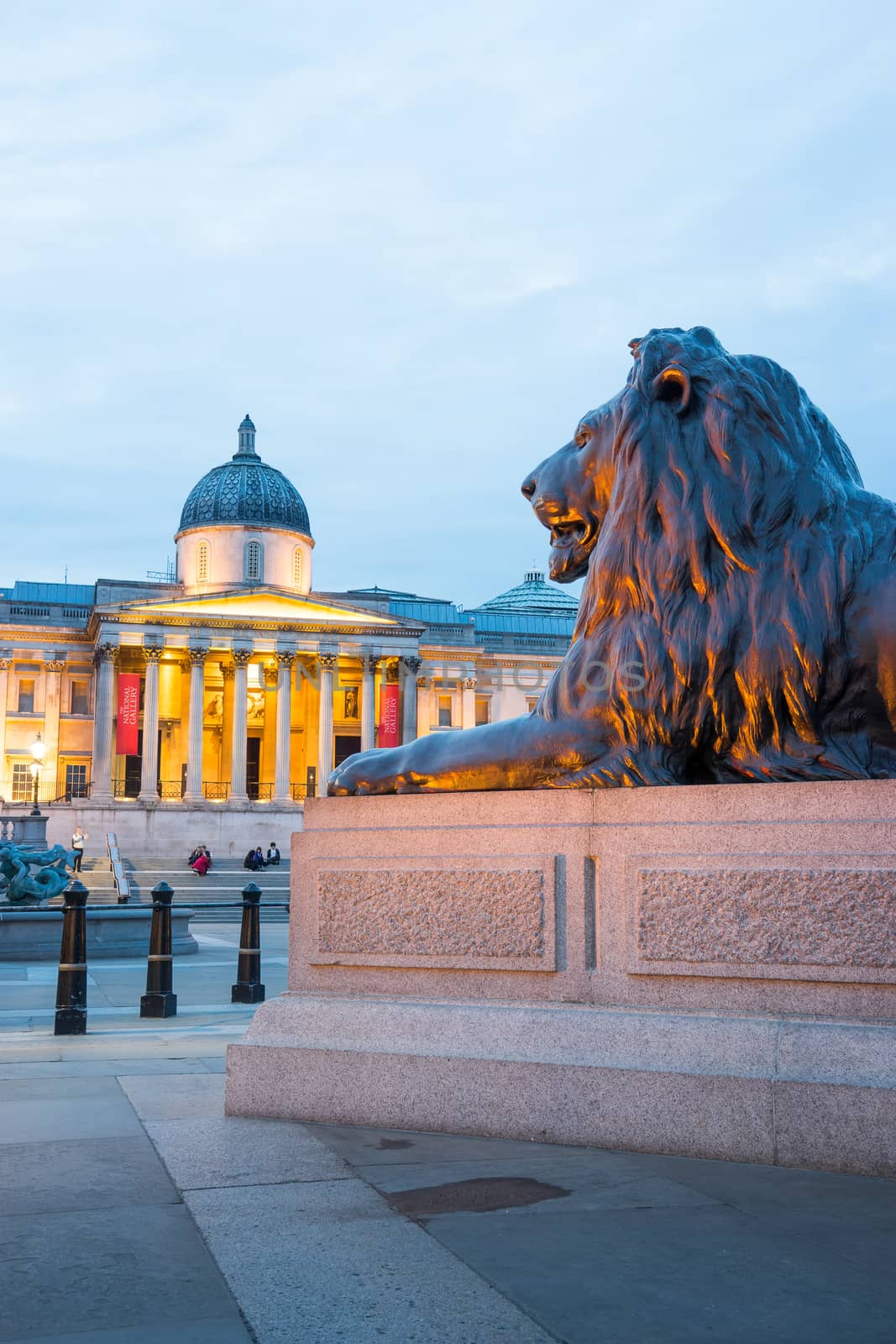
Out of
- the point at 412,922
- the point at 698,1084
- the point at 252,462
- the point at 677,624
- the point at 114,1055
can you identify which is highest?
the point at 252,462

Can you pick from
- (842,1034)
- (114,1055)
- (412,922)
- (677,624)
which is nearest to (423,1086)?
(412,922)

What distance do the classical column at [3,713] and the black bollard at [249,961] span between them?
5498 cm

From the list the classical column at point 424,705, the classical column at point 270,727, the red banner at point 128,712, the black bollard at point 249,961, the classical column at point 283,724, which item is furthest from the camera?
the classical column at point 424,705

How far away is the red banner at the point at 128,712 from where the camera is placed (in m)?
59.9

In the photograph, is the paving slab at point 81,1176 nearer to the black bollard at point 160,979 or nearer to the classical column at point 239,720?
the black bollard at point 160,979

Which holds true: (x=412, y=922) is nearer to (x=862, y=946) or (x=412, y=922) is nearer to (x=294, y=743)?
(x=862, y=946)

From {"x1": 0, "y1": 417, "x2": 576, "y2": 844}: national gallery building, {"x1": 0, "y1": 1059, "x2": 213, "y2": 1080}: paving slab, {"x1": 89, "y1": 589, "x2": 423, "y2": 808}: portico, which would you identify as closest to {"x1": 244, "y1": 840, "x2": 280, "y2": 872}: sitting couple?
{"x1": 0, "y1": 417, "x2": 576, "y2": 844}: national gallery building

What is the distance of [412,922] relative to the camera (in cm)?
462

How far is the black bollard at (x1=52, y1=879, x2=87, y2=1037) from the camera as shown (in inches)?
348

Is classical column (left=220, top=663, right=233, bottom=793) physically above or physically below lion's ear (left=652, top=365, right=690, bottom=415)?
above

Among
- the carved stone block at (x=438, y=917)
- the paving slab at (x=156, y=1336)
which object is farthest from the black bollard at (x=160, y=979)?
the paving slab at (x=156, y=1336)

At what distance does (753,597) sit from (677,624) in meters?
0.28

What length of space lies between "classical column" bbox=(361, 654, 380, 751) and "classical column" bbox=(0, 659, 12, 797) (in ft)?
56.8

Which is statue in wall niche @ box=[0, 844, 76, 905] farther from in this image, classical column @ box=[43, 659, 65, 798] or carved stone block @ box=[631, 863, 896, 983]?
classical column @ box=[43, 659, 65, 798]
